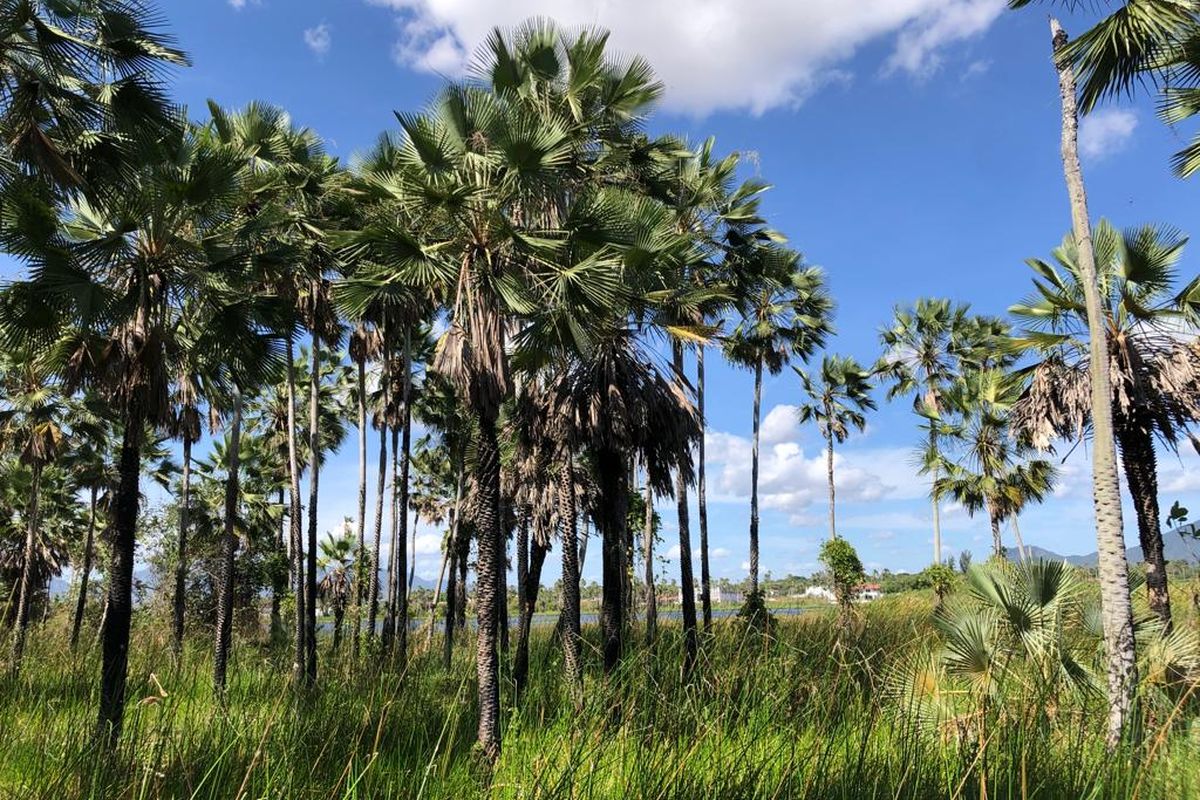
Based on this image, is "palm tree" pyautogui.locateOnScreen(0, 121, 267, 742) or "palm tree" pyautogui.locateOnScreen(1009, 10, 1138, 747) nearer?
"palm tree" pyautogui.locateOnScreen(1009, 10, 1138, 747)

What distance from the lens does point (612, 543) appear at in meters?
14.9

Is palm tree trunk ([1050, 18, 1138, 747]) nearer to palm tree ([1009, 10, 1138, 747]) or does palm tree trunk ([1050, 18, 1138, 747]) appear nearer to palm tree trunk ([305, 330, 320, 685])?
palm tree ([1009, 10, 1138, 747])

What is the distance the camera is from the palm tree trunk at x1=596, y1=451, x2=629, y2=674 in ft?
45.3

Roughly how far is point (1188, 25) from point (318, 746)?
1209cm

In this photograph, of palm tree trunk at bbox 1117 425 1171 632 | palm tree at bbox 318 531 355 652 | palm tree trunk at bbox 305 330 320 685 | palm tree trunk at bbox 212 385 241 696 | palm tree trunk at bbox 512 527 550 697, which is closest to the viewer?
palm tree trunk at bbox 1117 425 1171 632

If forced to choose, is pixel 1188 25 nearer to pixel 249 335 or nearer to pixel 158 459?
pixel 249 335

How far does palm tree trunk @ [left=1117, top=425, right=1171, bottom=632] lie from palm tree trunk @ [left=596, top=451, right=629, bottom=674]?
9.47 metres

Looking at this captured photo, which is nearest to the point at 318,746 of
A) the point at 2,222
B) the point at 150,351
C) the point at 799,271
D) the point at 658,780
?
the point at 658,780

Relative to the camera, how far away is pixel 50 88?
9.35 m

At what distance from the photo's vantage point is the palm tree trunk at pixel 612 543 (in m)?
13.8

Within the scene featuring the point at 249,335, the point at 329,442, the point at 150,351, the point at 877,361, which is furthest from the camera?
the point at 877,361

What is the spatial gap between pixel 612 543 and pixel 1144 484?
1007 cm

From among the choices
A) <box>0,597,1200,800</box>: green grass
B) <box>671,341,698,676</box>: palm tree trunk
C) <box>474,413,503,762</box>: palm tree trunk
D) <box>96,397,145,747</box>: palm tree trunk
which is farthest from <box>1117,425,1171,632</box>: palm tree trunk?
<box>96,397,145,747</box>: palm tree trunk

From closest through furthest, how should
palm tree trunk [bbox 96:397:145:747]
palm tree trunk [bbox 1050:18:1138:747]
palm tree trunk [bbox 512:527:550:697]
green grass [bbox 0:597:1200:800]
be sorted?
1. green grass [bbox 0:597:1200:800]
2. palm tree trunk [bbox 1050:18:1138:747]
3. palm tree trunk [bbox 96:397:145:747]
4. palm tree trunk [bbox 512:527:550:697]
